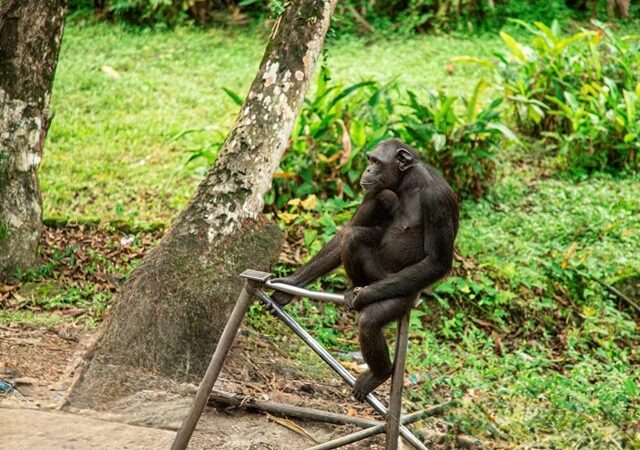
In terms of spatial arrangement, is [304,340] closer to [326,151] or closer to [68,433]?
[68,433]

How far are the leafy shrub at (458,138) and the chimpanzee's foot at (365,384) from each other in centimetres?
351

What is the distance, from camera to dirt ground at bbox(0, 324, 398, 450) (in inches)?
167

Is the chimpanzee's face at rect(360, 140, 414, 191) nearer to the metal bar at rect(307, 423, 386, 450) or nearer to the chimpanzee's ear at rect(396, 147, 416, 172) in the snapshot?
the chimpanzee's ear at rect(396, 147, 416, 172)

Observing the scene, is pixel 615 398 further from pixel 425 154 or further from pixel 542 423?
pixel 425 154

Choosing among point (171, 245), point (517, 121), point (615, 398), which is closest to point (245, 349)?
point (171, 245)

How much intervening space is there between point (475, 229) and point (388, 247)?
3.09m

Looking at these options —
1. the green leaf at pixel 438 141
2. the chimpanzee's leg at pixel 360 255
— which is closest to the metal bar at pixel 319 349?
the chimpanzee's leg at pixel 360 255

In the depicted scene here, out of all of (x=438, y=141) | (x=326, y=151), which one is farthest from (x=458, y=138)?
(x=326, y=151)

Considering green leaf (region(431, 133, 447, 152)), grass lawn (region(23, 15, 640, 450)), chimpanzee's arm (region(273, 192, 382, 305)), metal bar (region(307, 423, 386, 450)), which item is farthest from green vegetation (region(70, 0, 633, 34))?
metal bar (region(307, 423, 386, 450))

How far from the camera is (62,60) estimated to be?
1040 cm

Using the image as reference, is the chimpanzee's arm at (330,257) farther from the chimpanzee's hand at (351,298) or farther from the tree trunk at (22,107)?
the tree trunk at (22,107)

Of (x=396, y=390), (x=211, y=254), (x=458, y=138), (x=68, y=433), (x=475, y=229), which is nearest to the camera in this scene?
(x=396, y=390)

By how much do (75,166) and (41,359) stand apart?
320 cm

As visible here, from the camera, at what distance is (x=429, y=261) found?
4.26m
